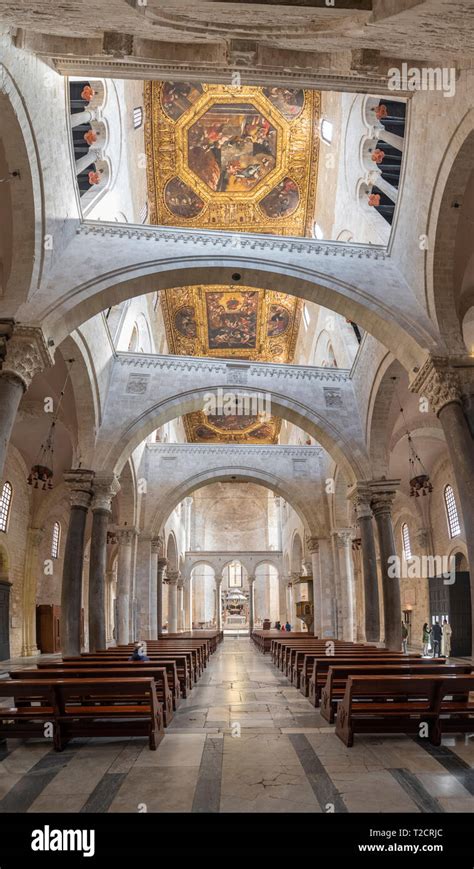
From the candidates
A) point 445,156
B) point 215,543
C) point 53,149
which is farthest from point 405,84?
point 215,543

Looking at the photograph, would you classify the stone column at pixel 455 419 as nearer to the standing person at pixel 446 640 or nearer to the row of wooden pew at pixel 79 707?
the row of wooden pew at pixel 79 707

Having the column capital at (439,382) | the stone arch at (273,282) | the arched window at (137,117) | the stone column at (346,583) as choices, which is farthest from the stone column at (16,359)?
the stone column at (346,583)

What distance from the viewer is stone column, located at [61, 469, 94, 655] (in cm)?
1394

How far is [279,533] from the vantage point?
140 ft

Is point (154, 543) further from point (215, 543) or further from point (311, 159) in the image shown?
point (215, 543)

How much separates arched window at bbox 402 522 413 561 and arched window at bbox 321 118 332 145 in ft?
53.7

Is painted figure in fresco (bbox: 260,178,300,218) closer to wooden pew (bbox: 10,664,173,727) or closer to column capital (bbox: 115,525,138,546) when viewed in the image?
column capital (bbox: 115,525,138,546)

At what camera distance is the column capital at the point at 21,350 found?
378 inches

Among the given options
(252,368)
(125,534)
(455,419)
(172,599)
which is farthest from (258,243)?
(172,599)

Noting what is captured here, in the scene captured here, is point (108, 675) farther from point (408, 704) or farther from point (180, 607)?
point (180, 607)

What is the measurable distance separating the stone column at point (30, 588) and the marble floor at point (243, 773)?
54.4ft

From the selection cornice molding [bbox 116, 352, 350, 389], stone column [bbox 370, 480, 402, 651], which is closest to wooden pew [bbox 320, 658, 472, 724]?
stone column [bbox 370, 480, 402, 651]

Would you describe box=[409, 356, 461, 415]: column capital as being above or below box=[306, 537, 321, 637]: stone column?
above

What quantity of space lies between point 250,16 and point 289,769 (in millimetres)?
7336
